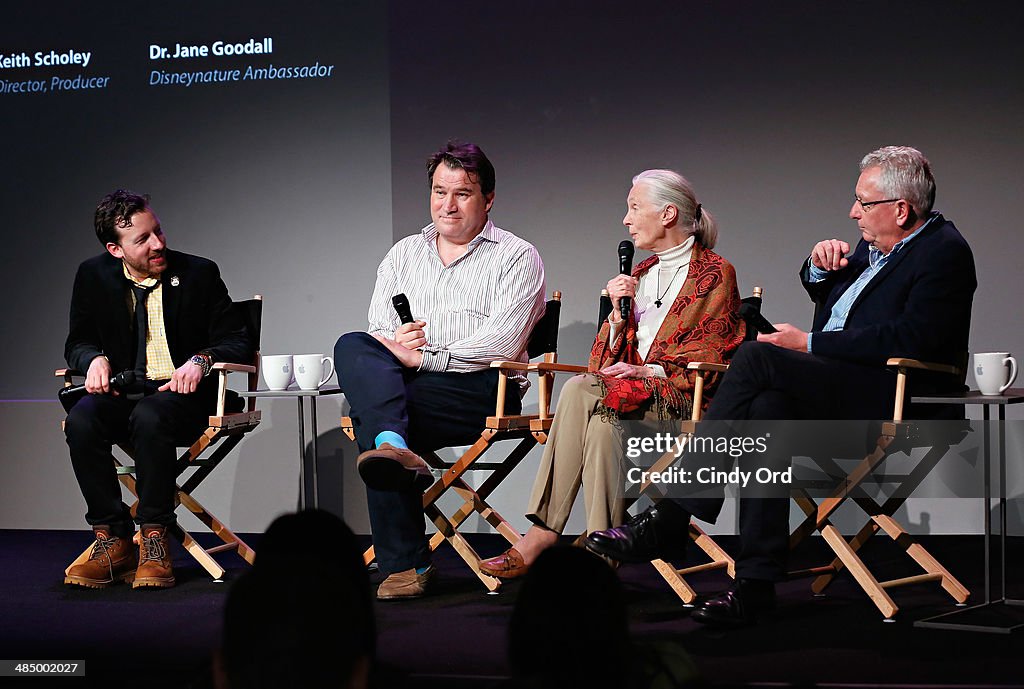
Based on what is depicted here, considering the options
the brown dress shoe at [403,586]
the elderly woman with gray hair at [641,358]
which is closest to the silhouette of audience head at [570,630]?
the elderly woman with gray hair at [641,358]

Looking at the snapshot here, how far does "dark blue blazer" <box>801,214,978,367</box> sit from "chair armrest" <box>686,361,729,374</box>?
0.29m

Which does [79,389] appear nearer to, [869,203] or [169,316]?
[169,316]

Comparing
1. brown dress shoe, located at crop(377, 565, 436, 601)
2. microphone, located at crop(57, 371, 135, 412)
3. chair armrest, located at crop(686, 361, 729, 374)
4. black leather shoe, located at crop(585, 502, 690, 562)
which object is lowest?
brown dress shoe, located at crop(377, 565, 436, 601)

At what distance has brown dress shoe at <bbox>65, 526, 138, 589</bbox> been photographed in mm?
4129

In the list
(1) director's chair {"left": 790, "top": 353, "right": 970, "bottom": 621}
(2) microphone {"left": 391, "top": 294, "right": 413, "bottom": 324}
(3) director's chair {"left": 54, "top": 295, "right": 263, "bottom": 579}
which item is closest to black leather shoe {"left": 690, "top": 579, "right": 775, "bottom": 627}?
(1) director's chair {"left": 790, "top": 353, "right": 970, "bottom": 621}

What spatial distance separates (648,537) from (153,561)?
6.06 ft

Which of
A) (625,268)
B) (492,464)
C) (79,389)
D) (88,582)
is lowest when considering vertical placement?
(88,582)

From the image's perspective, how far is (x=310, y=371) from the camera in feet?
14.5

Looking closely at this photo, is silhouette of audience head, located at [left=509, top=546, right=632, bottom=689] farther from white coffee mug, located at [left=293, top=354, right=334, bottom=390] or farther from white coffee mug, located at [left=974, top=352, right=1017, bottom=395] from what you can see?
white coffee mug, located at [left=293, top=354, right=334, bottom=390]

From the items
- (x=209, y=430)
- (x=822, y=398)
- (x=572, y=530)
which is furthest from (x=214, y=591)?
(x=822, y=398)

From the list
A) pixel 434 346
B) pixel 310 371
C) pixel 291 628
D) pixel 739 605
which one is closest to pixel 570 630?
pixel 291 628

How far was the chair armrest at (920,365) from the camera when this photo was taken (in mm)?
3330

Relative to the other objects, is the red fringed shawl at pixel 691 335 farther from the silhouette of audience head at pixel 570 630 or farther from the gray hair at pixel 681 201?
the silhouette of audience head at pixel 570 630

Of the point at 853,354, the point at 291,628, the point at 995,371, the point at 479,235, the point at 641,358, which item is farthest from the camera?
the point at 479,235
